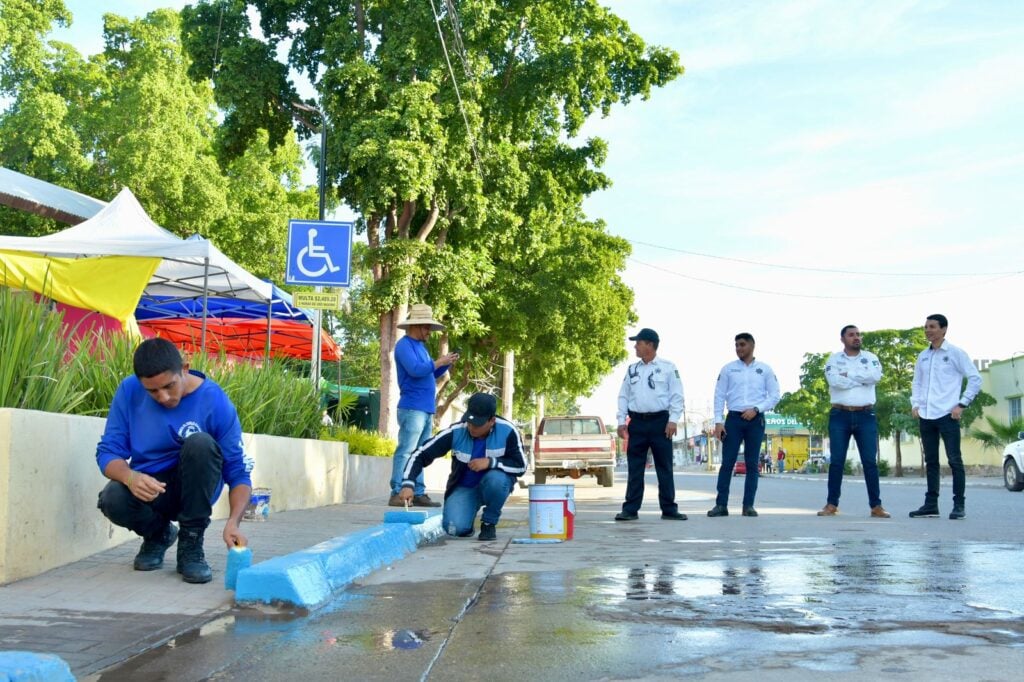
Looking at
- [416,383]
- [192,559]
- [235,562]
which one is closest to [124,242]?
[416,383]

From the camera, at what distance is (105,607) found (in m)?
4.70

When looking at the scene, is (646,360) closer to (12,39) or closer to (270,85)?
(270,85)

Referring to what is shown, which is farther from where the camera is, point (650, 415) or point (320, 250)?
point (320, 250)

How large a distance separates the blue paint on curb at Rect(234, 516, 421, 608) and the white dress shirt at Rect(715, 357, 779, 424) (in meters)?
5.62

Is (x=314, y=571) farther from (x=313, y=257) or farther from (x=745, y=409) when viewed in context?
(x=313, y=257)

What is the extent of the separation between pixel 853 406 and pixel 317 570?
765 cm

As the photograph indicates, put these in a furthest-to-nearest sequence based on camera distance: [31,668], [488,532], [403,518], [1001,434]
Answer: [1001,434] < [488,532] < [403,518] < [31,668]

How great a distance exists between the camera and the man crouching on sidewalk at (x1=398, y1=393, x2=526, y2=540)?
26.7 ft

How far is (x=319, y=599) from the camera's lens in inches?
196

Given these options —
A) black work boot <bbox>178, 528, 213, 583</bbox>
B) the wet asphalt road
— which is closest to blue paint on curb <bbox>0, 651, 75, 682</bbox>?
the wet asphalt road

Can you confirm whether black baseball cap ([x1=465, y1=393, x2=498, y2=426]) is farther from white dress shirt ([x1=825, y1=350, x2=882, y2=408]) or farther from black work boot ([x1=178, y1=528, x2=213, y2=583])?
white dress shirt ([x1=825, y1=350, x2=882, y2=408])

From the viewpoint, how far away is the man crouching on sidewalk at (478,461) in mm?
8133

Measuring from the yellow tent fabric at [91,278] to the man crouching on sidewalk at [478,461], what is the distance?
530cm

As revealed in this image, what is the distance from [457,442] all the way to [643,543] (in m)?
1.55
